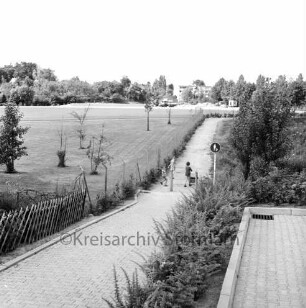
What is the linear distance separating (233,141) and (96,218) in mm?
6593

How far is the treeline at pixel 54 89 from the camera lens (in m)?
112

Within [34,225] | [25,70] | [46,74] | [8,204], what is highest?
[25,70]

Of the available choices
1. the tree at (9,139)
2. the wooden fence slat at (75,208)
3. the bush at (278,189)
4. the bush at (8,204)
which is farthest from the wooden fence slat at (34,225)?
the tree at (9,139)

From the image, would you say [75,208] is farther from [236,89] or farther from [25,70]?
[25,70]

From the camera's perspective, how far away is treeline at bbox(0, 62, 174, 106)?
11175 cm

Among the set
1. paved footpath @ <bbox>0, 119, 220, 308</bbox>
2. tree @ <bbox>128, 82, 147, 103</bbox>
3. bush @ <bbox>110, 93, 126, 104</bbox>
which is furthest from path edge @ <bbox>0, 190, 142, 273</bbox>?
tree @ <bbox>128, 82, 147, 103</bbox>

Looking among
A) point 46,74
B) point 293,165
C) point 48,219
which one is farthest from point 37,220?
point 46,74

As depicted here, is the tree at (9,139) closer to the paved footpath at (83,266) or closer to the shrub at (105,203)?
the shrub at (105,203)

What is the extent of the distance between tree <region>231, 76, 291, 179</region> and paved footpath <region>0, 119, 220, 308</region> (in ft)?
15.6

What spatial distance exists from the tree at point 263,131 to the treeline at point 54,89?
86.7 meters

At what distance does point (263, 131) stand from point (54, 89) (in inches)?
4344

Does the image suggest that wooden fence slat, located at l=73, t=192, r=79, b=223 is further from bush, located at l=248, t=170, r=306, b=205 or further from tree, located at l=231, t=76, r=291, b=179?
tree, located at l=231, t=76, r=291, b=179

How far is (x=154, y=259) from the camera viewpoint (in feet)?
25.2

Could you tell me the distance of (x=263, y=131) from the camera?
59.6ft
